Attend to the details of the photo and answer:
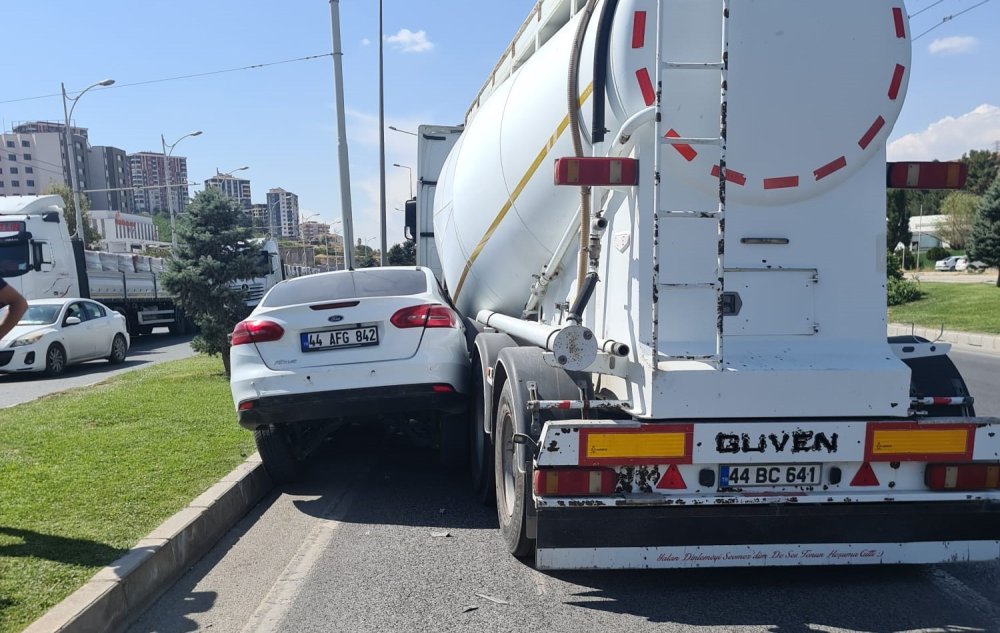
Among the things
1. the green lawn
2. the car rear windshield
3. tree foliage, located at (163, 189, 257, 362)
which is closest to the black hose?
the car rear windshield

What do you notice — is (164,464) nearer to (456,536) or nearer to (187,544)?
(187,544)

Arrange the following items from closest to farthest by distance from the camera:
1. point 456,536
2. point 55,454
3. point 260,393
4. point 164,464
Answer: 1. point 456,536
2. point 260,393
3. point 164,464
4. point 55,454

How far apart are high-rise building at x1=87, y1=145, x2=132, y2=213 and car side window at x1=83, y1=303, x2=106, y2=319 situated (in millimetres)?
100437

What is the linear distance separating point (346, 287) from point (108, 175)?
121976mm

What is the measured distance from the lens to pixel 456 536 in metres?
4.93

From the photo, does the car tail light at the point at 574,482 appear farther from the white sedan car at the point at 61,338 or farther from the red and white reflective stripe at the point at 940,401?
the white sedan car at the point at 61,338

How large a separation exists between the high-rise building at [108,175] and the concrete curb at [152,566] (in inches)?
4455

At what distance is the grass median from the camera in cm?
388

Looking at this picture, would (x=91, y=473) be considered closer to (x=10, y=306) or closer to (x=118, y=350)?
(x=10, y=306)

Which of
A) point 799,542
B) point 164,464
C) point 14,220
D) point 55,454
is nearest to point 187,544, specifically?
point 164,464

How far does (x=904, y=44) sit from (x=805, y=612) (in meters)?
2.78

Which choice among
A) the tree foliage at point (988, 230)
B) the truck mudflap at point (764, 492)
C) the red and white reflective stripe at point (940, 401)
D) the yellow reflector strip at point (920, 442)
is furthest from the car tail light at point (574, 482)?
the tree foliage at point (988, 230)

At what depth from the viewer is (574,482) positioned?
3623 millimetres

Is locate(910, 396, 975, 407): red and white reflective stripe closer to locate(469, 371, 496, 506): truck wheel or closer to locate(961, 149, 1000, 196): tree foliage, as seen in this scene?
locate(469, 371, 496, 506): truck wheel
